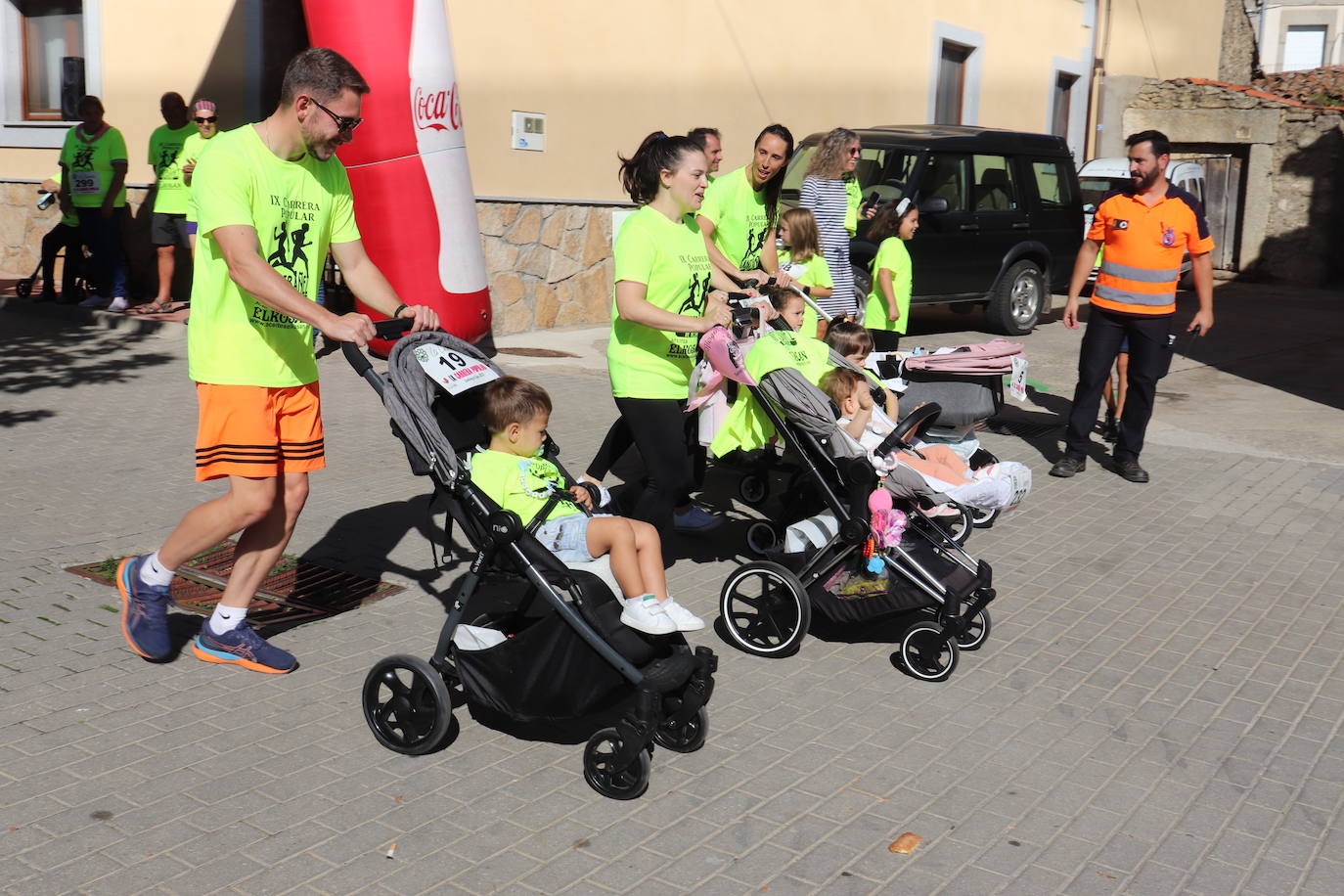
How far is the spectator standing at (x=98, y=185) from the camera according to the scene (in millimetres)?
12492

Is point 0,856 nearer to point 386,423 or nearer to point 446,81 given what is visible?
point 386,423

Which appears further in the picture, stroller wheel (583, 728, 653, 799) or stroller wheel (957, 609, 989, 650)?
stroller wheel (957, 609, 989, 650)

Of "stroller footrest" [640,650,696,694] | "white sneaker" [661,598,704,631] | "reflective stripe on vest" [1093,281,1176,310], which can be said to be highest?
"reflective stripe on vest" [1093,281,1176,310]

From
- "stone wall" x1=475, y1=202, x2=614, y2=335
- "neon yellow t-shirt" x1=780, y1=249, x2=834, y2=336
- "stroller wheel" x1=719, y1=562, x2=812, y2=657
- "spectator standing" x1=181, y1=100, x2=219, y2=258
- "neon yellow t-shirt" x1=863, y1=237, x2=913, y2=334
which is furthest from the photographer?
"stone wall" x1=475, y1=202, x2=614, y2=335

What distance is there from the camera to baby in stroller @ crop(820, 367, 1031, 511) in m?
5.58

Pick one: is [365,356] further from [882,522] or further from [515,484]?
[882,522]

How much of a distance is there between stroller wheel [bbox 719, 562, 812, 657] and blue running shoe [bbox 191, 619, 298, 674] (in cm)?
167

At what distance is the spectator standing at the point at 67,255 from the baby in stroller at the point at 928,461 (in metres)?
9.68

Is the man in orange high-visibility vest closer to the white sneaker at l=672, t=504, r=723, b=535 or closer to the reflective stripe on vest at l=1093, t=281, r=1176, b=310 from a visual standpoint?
the reflective stripe on vest at l=1093, t=281, r=1176, b=310

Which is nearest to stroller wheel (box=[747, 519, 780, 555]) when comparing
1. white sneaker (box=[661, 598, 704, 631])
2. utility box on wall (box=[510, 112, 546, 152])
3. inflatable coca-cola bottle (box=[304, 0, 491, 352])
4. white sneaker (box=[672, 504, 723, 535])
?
white sneaker (box=[672, 504, 723, 535])

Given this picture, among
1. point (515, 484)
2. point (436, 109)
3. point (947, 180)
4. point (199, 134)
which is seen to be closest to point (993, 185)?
point (947, 180)

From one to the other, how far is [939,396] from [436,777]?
4046 mm

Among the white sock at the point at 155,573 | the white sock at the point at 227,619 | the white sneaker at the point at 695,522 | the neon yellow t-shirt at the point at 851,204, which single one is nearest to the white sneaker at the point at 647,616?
the white sock at the point at 227,619

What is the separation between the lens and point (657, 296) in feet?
17.9
